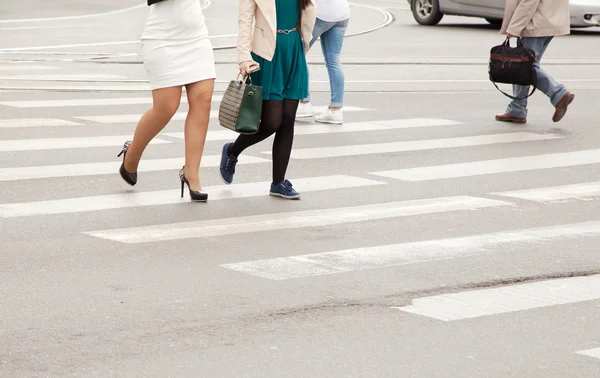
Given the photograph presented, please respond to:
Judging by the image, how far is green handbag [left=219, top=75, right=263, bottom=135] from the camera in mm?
7844

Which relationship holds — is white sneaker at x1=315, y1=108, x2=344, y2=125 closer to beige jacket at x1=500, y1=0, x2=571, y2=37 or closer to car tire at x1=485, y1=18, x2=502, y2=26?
beige jacket at x1=500, y1=0, x2=571, y2=37

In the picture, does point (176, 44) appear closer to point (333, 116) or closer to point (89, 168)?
point (89, 168)

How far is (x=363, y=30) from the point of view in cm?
2214

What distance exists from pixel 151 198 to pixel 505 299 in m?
3.00

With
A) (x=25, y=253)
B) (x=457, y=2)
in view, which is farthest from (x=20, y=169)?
(x=457, y=2)

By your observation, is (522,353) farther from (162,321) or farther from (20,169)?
(20,169)

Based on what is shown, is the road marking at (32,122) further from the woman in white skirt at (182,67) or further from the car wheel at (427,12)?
the car wheel at (427,12)

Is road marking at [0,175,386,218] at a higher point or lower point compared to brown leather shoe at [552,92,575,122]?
higher

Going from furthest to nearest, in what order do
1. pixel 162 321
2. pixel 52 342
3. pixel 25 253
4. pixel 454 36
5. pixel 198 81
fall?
pixel 454 36
pixel 198 81
pixel 25 253
pixel 162 321
pixel 52 342

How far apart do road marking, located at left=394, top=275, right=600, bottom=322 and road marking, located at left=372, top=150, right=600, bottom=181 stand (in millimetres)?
3004

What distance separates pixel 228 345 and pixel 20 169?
170 inches

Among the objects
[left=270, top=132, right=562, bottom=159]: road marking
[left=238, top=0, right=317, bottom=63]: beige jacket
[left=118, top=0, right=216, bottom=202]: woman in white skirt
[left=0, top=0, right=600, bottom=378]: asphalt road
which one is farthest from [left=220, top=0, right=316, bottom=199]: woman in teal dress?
[left=270, top=132, right=562, bottom=159]: road marking

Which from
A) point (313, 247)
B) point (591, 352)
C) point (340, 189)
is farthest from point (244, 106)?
point (591, 352)

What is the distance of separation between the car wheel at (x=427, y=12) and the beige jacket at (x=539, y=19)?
11810 mm
